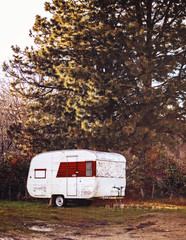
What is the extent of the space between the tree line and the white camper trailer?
1.74 m

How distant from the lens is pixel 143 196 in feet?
70.4

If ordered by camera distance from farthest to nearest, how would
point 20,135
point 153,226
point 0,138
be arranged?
point 0,138 → point 20,135 → point 153,226

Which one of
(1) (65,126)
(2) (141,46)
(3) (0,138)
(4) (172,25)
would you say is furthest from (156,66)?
(3) (0,138)

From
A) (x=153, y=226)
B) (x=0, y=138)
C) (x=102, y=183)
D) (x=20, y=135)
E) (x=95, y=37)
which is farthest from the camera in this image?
(x=0, y=138)

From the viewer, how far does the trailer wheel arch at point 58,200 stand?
1812 centimetres

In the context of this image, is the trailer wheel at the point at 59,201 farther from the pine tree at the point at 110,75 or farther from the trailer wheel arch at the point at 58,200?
the pine tree at the point at 110,75

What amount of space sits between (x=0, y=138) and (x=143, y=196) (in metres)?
14.6

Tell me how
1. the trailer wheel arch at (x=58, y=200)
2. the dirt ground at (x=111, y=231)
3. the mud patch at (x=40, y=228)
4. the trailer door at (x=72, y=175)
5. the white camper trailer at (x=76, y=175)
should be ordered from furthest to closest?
the trailer wheel arch at (x=58, y=200) → the trailer door at (x=72, y=175) → the white camper trailer at (x=76, y=175) → the mud patch at (x=40, y=228) → the dirt ground at (x=111, y=231)

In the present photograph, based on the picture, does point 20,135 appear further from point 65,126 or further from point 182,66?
point 182,66

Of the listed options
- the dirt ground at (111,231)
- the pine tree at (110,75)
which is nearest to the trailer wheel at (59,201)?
the pine tree at (110,75)

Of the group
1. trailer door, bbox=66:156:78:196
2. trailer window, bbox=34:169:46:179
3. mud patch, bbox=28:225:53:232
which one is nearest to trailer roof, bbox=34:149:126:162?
trailer door, bbox=66:156:78:196

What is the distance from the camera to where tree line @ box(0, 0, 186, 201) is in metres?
19.2

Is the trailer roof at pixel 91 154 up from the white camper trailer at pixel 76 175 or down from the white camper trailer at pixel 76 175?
up

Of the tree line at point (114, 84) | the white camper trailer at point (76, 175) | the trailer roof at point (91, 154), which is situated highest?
the tree line at point (114, 84)
